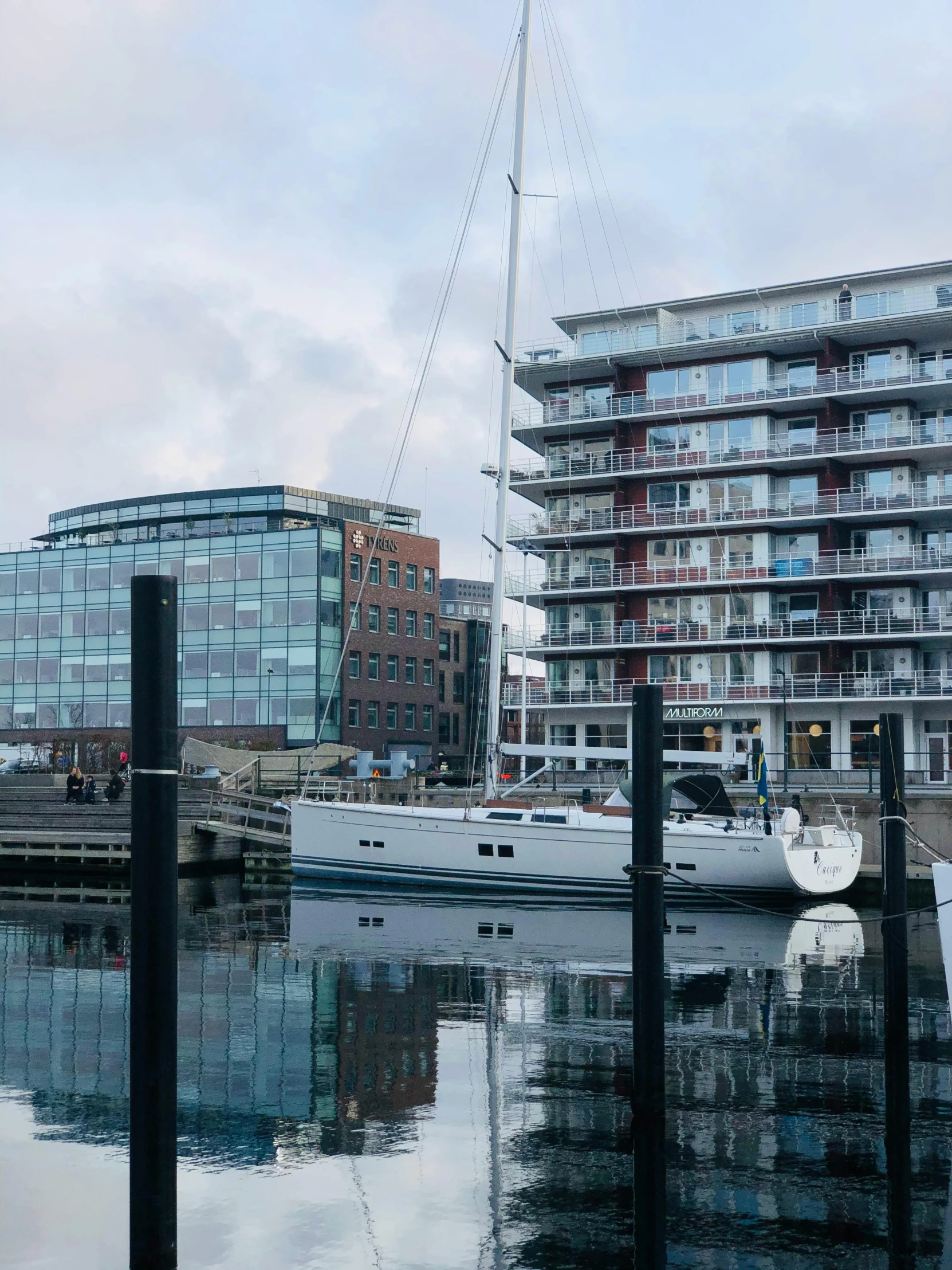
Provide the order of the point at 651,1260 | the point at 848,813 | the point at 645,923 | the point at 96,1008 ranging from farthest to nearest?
the point at 848,813, the point at 96,1008, the point at 645,923, the point at 651,1260

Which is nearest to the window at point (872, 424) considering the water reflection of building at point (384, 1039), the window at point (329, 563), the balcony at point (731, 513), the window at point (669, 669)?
the balcony at point (731, 513)

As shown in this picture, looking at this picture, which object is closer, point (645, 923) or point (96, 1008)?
point (645, 923)

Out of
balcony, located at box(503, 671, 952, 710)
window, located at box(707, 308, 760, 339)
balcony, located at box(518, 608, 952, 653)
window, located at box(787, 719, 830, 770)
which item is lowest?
window, located at box(787, 719, 830, 770)

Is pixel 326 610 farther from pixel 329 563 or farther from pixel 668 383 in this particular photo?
pixel 668 383

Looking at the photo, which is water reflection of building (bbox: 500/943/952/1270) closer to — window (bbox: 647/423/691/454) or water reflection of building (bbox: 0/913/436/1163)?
water reflection of building (bbox: 0/913/436/1163)

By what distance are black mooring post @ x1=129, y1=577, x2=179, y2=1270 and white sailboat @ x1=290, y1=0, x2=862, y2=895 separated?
2586 centimetres

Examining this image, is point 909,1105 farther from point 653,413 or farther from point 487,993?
point 653,413

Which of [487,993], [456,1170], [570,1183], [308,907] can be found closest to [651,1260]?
[570,1183]

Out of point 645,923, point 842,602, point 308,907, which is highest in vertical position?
point 842,602

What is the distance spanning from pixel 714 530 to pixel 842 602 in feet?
21.9

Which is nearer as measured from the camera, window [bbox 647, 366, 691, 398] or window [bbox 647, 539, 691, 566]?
window [bbox 647, 539, 691, 566]

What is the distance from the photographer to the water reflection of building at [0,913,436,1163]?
36.6 ft

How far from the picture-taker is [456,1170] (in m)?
9.88

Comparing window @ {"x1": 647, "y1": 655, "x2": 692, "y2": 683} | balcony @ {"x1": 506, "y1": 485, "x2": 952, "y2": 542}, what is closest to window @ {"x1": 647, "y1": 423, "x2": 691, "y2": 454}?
balcony @ {"x1": 506, "y1": 485, "x2": 952, "y2": 542}
